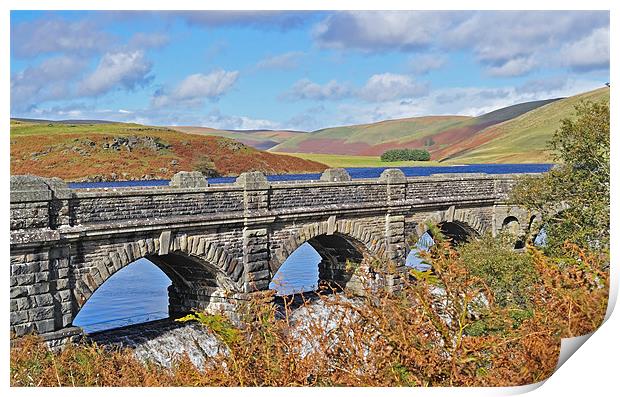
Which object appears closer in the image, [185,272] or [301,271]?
[185,272]

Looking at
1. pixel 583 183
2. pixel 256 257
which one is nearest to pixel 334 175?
pixel 256 257

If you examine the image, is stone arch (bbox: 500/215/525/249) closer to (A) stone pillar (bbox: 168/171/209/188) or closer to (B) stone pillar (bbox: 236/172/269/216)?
(B) stone pillar (bbox: 236/172/269/216)

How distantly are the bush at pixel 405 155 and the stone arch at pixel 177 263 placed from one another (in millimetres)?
46839

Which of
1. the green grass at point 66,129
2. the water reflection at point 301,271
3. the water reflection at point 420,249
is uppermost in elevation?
the green grass at point 66,129

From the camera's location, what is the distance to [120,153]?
116ft

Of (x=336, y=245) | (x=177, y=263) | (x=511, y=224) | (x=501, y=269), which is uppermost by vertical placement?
(x=511, y=224)

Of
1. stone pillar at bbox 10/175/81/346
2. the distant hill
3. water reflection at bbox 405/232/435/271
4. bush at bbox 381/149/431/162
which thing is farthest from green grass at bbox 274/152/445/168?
stone pillar at bbox 10/175/81/346

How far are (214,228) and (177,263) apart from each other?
2124mm

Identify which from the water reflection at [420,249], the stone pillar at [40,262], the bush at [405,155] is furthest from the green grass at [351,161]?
the stone pillar at [40,262]

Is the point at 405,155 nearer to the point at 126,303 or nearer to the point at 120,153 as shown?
the point at 120,153

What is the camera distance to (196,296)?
21.2 m

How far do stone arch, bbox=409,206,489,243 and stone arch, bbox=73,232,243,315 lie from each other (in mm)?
8721

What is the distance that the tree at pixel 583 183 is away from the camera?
19.5 metres

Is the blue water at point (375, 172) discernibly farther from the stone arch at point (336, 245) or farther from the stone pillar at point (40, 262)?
the stone pillar at point (40, 262)
